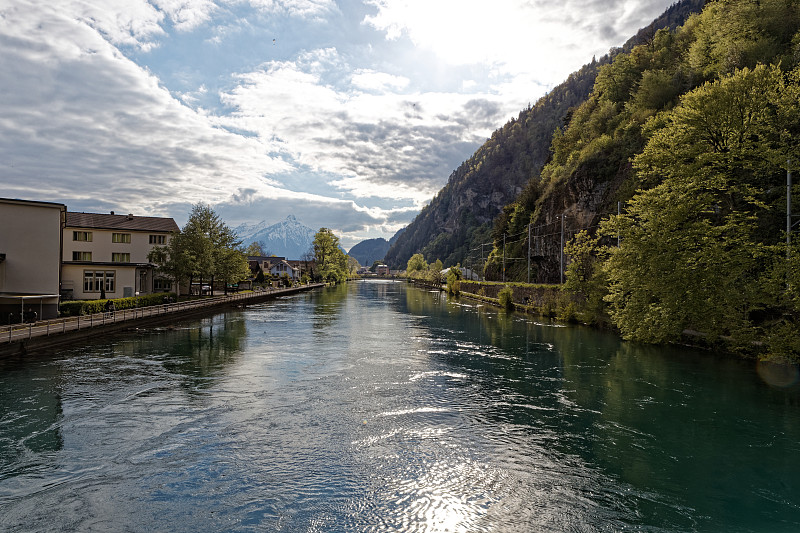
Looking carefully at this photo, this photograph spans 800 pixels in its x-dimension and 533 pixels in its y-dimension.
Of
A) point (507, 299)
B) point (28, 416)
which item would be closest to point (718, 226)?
point (28, 416)

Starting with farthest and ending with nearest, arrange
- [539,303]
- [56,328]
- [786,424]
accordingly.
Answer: [539,303], [56,328], [786,424]

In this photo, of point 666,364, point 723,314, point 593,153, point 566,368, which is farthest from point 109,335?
point 593,153

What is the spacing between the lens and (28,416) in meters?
15.1

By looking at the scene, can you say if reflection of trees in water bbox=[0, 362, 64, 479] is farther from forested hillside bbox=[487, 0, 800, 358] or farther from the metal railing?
forested hillside bbox=[487, 0, 800, 358]

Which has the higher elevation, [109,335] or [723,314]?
[723,314]

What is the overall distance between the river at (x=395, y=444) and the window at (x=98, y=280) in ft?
91.4

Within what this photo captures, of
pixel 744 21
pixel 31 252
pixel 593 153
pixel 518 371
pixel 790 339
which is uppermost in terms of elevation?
pixel 744 21

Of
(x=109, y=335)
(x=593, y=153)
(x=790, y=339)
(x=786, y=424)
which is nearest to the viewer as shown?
(x=786, y=424)

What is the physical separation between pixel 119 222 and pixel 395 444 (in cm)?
6566

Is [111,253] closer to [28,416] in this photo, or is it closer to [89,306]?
[89,306]

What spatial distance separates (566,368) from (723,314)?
9.35 meters

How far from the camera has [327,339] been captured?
33.4 metres

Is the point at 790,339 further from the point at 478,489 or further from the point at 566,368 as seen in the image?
the point at 478,489

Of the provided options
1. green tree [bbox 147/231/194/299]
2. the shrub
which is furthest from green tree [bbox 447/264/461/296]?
green tree [bbox 147/231/194/299]
